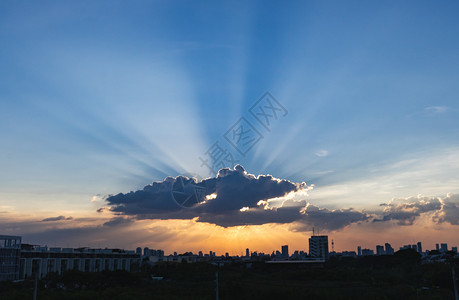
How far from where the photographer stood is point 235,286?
63.1 m

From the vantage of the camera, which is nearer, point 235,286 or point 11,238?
point 235,286

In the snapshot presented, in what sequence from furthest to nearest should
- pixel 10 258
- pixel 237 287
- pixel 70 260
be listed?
pixel 70 260, pixel 10 258, pixel 237 287

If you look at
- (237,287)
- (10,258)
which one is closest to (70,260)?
(10,258)

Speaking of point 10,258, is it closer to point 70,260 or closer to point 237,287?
point 70,260

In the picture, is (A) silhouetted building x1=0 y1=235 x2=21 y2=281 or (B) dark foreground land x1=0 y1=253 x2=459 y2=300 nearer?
(B) dark foreground land x1=0 y1=253 x2=459 y2=300

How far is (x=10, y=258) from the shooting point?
83.1 meters

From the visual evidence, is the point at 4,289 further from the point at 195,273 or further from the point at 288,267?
the point at 288,267

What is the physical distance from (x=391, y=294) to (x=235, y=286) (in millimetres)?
26122

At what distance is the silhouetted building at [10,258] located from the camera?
8081cm

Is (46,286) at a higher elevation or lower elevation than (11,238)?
lower

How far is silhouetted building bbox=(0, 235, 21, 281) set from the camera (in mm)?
80812

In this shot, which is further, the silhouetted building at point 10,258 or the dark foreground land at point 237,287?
the silhouetted building at point 10,258

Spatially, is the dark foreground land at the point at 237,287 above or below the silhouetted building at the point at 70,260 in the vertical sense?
below

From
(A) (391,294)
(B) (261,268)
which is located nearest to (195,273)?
(B) (261,268)
